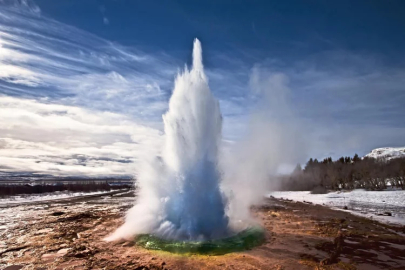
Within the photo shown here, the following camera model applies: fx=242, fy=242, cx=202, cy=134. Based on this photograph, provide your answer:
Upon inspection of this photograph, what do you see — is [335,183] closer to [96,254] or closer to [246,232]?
[246,232]

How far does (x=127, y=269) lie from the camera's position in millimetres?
9000

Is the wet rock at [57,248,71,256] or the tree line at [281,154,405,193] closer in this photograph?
the wet rock at [57,248,71,256]

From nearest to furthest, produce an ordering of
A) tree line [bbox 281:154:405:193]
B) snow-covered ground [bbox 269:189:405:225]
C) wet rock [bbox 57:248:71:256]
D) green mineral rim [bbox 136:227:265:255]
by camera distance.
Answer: wet rock [bbox 57:248:71:256] < green mineral rim [bbox 136:227:265:255] < snow-covered ground [bbox 269:189:405:225] < tree line [bbox 281:154:405:193]

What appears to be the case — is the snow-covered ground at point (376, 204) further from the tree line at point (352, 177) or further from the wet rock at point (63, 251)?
the wet rock at point (63, 251)

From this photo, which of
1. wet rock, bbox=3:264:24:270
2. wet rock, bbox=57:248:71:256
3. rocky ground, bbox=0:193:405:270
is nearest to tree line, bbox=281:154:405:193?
rocky ground, bbox=0:193:405:270

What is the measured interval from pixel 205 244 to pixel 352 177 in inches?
2664

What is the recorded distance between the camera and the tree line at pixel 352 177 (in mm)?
55031

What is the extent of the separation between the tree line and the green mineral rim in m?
52.6

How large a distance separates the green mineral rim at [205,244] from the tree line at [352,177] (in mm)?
52615

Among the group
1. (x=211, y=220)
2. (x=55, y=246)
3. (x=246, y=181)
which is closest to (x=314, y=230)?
(x=211, y=220)

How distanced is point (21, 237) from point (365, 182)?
67.5m

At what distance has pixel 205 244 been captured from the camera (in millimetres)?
11844

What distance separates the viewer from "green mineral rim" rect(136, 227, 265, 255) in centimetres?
1109

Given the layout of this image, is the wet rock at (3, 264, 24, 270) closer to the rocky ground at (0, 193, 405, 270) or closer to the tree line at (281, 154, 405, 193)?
the rocky ground at (0, 193, 405, 270)
